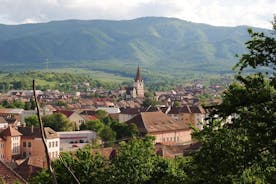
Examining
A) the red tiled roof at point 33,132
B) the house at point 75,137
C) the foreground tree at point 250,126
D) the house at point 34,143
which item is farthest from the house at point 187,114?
the foreground tree at point 250,126

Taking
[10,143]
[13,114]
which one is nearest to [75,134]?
[10,143]

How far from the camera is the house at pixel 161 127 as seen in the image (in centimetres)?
8878

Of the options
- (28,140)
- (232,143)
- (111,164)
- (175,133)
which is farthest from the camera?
(175,133)

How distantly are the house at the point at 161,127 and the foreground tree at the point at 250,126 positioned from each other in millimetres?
70818

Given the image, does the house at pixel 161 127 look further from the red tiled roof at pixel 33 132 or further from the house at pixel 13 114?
the house at pixel 13 114

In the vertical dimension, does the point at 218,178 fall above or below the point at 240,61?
below

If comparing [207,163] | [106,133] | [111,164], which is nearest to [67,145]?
[106,133]

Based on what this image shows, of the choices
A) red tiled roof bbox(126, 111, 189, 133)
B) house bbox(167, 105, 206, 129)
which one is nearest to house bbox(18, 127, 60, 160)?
red tiled roof bbox(126, 111, 189, 133)

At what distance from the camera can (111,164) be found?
25.5m

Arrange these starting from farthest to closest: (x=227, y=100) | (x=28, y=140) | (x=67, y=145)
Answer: (x=67, y=145) → (x=28, y=140) → (x=227, y=100)

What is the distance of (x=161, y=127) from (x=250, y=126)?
3114 inches

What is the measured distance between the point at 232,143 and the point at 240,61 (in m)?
2.86

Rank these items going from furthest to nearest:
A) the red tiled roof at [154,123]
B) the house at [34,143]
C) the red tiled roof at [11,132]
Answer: the red tiled roof at [154,123], the red tiled roof at [11,132], the house at [34,143]

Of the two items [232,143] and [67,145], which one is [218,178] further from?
[67,145]
